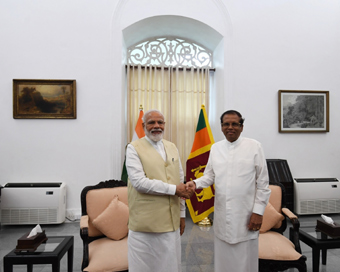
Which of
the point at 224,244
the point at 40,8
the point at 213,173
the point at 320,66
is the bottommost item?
the point at 224,244

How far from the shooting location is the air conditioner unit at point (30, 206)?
4172mm

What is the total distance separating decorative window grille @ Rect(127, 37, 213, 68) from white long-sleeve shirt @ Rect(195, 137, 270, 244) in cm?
364

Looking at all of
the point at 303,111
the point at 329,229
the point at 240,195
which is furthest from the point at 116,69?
the point at 329,229

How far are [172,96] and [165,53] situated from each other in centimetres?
101

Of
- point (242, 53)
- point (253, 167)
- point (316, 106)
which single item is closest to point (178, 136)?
point (242, 53)

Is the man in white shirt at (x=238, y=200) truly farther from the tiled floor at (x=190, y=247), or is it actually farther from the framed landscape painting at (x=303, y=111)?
the framed landscape painting at (x=303, y=111)

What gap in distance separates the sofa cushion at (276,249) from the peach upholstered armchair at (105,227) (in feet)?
4.27

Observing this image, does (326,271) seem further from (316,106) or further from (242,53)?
(242,53)

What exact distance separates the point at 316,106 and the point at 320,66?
836mm

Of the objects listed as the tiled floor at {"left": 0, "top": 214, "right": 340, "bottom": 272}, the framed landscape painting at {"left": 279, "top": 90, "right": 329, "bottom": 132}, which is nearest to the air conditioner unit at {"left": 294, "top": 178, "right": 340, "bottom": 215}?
the tiled floor at {"left": 0, "top": 214, "right": 340, "bottom": 272}

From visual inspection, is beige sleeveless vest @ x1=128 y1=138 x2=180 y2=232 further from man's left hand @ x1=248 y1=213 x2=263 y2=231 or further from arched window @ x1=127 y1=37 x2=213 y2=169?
arched window @ x1=127 y1=37 x2=213 y2=169

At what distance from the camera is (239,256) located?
2.04 m

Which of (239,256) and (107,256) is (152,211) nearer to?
(107,256)

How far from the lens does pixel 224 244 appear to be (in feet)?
6.89
